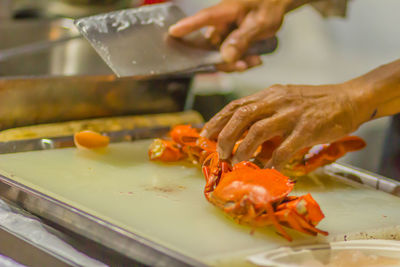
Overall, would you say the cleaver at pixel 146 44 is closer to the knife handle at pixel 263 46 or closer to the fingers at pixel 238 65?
the fingers at pixel 238 65

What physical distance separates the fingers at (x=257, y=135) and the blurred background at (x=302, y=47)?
0.74 metres

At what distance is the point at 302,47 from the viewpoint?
2980mm

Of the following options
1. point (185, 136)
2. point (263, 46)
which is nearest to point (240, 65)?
point (263, 46)

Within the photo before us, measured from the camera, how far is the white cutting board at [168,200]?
2.73ft

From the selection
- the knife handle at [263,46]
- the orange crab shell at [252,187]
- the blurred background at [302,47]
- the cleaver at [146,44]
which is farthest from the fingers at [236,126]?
the blurred background at [302,47]

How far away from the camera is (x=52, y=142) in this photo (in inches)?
52.5

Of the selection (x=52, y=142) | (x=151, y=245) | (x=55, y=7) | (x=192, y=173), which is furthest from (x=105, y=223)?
(x=55, y=7)

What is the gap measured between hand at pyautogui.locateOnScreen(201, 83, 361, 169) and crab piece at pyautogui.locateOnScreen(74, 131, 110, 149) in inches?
12.8

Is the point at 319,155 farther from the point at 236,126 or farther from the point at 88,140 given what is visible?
the point at 88,140

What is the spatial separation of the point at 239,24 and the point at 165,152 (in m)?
0.59

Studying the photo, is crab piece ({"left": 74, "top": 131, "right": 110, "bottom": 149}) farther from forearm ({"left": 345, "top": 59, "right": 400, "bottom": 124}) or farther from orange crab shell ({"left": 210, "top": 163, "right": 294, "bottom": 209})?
forearm ({"left": 345, "top": 59, "right": 400, "bottom": 124})

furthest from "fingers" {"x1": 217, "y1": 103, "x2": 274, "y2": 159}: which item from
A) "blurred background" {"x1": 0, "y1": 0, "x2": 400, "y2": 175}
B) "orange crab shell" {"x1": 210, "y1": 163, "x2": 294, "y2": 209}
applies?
"blurred background" {"x1": 0, "y1": 0, "x2": 400, "y2": 175}

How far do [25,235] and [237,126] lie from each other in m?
0.47

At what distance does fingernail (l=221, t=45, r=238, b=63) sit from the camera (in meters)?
1.56
